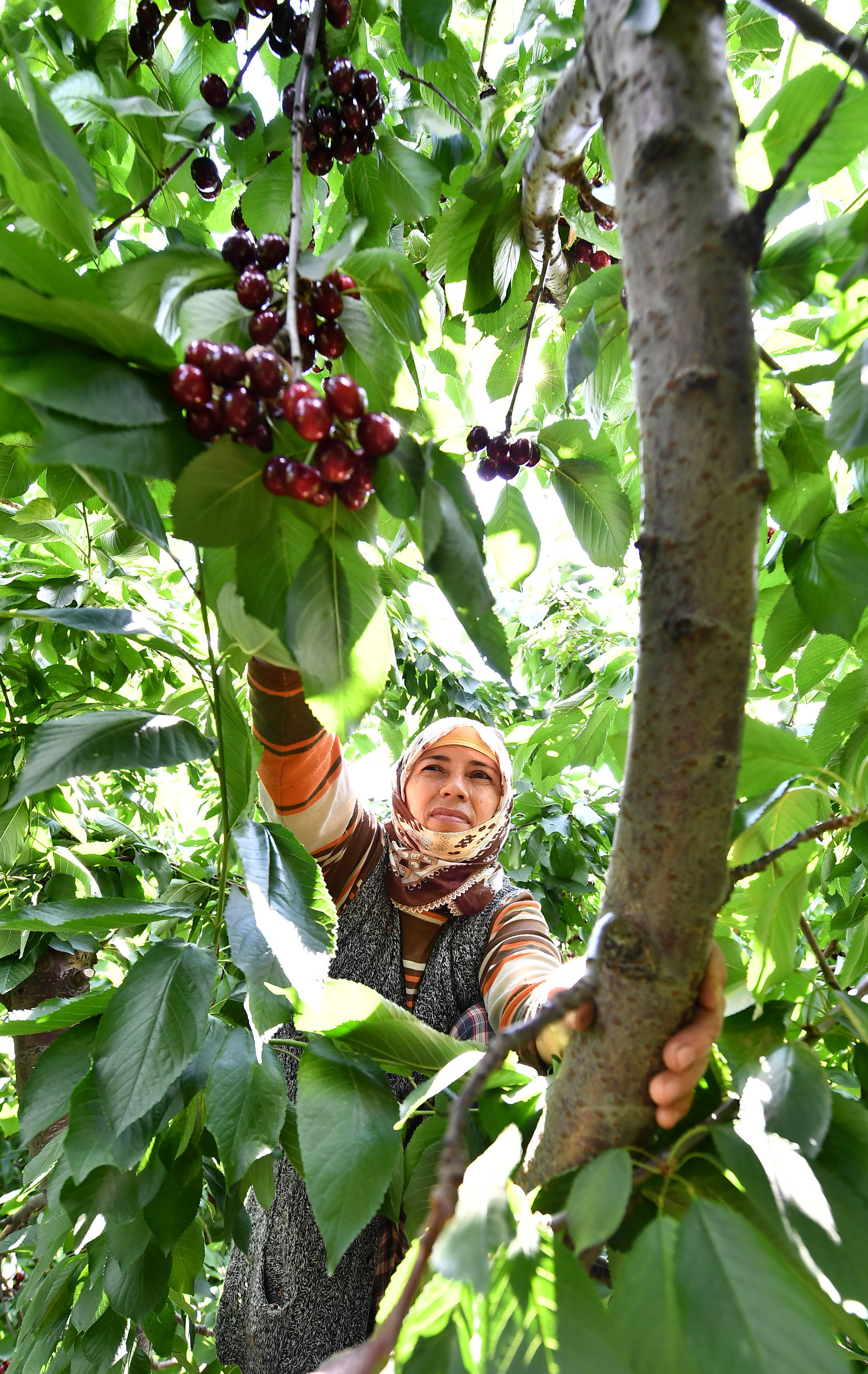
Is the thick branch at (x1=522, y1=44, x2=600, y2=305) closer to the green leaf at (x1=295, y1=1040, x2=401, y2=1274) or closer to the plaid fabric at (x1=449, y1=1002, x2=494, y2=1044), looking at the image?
the green leaf at (x1=295, y1=1040, x2=401, y2=1274)

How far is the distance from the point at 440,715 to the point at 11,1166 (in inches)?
111

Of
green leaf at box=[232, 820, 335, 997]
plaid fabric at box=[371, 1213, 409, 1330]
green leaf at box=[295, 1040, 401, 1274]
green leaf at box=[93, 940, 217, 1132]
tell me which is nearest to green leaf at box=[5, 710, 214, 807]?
green leaf at box=[232, 820, 335, 997]

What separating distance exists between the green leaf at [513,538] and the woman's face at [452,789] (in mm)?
996

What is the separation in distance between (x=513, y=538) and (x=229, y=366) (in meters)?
0.56

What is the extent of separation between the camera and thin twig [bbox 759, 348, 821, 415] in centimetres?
A: 89

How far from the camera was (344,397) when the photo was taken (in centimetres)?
59

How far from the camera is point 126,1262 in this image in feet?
2.88

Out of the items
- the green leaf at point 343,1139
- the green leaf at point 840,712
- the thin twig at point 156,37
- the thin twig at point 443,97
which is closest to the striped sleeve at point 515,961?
the green leaf at point 840,712

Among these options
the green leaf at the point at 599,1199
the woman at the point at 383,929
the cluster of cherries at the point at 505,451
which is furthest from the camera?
the woman at the point at 383,929

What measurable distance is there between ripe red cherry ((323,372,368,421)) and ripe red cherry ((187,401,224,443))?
8cm

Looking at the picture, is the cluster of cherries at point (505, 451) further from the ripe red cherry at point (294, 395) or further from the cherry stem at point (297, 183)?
the ripe red cherry at point (294, 395)

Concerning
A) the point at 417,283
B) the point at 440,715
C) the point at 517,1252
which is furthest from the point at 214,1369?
the point at 440,715

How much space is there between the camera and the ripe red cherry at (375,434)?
0.60 metres

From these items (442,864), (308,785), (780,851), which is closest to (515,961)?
(442,864)
